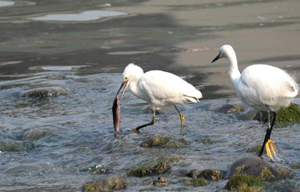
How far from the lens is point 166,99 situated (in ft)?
34.8

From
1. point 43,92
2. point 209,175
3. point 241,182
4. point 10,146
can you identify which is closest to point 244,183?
point 241,182

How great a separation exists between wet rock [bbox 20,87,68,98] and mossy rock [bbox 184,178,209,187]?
5.37 meters

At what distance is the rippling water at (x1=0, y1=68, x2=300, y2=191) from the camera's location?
8719 mm

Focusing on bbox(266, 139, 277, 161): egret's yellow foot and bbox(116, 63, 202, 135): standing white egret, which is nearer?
bbox(266, 139, 277, 161): egret's yellow foot

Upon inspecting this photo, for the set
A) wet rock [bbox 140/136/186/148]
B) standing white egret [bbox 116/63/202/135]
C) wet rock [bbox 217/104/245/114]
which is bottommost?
wet rock [bbox 140/136/186/148]

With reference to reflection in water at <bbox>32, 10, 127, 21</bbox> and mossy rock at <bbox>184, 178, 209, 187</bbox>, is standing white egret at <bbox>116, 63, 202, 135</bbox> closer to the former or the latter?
mossy rock at <bbox>184, 178, 209, 187</bbox>

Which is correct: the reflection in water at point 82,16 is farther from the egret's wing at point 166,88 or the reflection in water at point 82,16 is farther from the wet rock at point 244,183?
the wet rock at point 244,183

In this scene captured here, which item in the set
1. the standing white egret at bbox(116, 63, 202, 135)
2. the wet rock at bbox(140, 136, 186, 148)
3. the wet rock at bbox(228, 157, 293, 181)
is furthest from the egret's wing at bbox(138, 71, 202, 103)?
the wet rock at bbox(228, 157, 293, 181)

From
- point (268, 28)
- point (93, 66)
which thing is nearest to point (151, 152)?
point (93, 66)

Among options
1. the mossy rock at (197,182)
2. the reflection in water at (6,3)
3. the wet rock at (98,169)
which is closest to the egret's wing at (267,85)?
the mossy rock at (197,182)

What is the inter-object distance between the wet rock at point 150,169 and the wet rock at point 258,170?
776 millimetres

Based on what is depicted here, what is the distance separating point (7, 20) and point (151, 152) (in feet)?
37.5

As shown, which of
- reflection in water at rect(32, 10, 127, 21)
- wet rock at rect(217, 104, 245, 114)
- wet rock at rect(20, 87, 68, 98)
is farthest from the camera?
reflection in water at rect(32, 10, 127, 21)

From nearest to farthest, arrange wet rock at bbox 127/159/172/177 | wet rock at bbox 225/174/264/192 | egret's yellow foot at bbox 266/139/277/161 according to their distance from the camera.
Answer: wet rock at bbox 225/174/264/192 → wet rock at bbox 127/159/172/177 → egret's yellow foot at bbox 266/139/277/161
